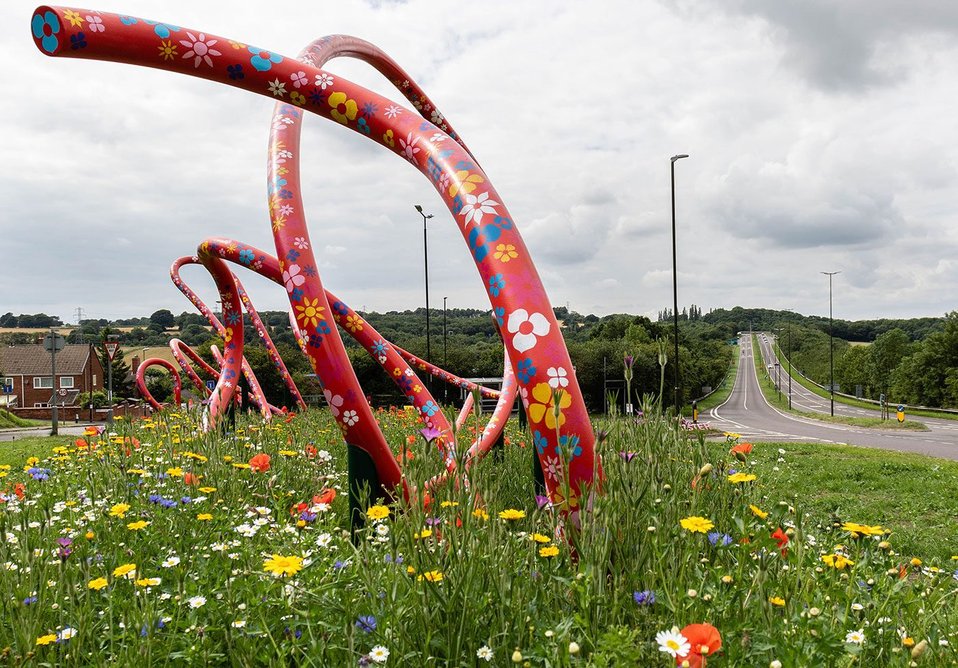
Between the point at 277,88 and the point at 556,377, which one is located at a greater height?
the point at 277,88

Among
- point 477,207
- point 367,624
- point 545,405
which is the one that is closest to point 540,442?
point 545,405

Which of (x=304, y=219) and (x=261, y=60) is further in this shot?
(x=304, y=219)

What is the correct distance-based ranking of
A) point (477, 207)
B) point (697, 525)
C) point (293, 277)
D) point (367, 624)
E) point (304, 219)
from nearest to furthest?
point (367, 624), point (697, 525), point (477, 207), point (293, 277), point (304, 219)

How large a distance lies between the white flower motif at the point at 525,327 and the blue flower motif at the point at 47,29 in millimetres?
2759

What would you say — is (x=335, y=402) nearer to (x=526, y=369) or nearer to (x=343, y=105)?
(x=526, y=369)

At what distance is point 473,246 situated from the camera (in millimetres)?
3289

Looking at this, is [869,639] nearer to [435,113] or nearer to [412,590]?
[412,590]

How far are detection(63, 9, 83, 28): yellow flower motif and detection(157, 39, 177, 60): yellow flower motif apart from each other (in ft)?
1.24

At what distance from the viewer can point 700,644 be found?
156 cm

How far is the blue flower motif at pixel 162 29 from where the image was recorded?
12.1 feet

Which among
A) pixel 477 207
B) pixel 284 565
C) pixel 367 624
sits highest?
pixel 477 207

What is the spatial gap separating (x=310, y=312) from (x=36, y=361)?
8697 centimetres

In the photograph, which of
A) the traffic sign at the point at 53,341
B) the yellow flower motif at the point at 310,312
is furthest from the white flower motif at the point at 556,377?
the traffic sign at the point at 53,341

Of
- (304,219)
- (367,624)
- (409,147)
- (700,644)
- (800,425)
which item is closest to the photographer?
(700,644)
